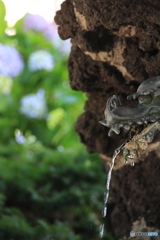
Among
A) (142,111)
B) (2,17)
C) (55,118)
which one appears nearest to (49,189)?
(55,118)

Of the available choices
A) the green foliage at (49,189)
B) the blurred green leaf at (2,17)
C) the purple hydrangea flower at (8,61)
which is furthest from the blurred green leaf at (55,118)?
the blurred green leaf at (2,17)

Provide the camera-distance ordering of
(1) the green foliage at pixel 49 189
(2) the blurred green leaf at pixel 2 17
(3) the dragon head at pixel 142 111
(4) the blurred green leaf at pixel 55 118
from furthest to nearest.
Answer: (4) the blurred green leaf at pixel 55 118
(2) the blurred green leaf at pixel 2 17
(1) the green foliage at pixel 49 189
(3) the dragon head at pixel 142 111

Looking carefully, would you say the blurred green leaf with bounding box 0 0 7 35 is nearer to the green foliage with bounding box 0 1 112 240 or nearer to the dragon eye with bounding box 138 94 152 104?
the green foliage with bounding box 0 1 112 240

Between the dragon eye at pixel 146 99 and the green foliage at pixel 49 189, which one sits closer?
the dragon eye at pixel 146 99

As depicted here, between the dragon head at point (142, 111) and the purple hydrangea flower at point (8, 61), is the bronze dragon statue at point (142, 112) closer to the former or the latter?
the dragon head at point (142, 111)

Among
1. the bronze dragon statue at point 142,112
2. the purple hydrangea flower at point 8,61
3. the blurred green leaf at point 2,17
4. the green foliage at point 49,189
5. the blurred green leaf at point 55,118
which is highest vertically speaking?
the blurred green leaf at point 2,17

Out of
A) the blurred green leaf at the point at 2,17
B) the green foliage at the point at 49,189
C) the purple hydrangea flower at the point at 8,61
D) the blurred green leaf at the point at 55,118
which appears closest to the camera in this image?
the green foliage at the point at 49,189

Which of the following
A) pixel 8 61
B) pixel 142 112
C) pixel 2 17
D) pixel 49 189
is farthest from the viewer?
pixel 2 17

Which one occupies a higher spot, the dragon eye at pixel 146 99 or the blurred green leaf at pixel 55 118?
the blurred green leaf at pixel 55 118

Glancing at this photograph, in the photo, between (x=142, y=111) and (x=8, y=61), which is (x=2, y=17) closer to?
(x=8, y=61)

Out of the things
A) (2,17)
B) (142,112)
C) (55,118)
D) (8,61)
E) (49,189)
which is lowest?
(142,112)

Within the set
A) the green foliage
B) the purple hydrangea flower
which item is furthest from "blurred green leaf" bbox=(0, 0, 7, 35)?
the purple hydrangea flower

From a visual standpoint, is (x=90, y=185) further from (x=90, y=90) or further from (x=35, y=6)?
(x=35, y=6)
